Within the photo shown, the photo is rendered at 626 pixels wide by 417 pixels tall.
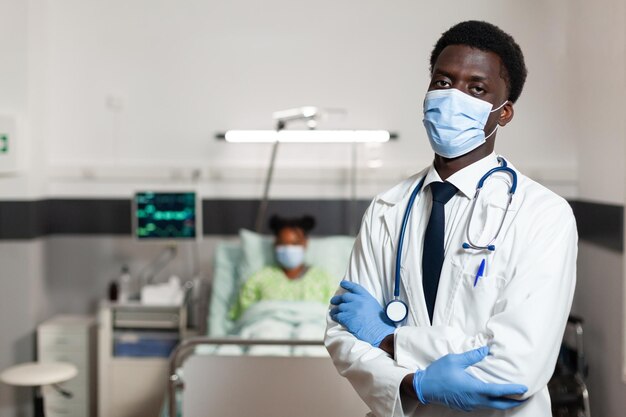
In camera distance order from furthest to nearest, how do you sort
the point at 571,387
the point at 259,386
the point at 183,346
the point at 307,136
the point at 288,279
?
the point at 307,136 → the point at 288,279 → the point at 571,387 → the point at 183,346 → the point at 259,386

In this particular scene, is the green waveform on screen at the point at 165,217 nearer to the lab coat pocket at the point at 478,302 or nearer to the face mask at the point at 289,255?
the face mask at the point at 289,255

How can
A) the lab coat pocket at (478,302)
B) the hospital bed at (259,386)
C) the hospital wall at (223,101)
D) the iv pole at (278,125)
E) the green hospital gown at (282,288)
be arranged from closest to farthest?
1. the lab coat pocket at (478,302)
2. the hospital bed at (259,386)
3. the iv pole at (278,125)
4. the green hospital gown at (282,288)
5. the hospital wall at (223,101)

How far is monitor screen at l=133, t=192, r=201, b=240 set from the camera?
5035 millimetres

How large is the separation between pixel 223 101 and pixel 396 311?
3631mm

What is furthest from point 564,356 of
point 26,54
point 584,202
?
point 26,54

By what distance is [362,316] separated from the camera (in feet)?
6.37

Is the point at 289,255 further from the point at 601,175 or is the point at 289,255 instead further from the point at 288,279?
the point at 601,175

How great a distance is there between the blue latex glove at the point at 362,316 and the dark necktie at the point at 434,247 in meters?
0.12

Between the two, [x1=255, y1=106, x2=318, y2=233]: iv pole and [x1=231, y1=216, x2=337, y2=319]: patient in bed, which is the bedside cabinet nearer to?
[x1=231, y1=216, x2=337, y2=319]: patient in bed

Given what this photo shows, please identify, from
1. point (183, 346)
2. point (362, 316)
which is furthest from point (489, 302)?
point (183, 346)

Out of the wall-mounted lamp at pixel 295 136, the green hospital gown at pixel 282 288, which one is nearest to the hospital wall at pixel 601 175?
the wall-mounted lamp at pixel 295 136

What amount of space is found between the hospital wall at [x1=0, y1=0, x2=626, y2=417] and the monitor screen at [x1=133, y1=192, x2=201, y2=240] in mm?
361

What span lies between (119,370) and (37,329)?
0.59 metres

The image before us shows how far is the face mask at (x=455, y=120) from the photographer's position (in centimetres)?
194
